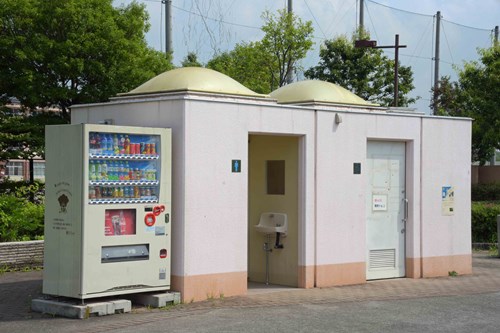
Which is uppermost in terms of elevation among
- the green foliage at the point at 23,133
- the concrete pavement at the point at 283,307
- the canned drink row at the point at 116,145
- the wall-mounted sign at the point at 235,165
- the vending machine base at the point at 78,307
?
the green foliage at the point at 23,133

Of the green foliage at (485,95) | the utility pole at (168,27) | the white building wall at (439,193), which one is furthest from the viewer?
the green foliage at (485,95)

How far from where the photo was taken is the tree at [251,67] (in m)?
32.4

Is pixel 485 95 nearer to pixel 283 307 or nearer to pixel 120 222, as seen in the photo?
pixel 283 307

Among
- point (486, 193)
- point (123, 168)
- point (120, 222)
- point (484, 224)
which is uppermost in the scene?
point (123, 168)

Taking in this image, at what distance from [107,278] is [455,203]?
7896 mm

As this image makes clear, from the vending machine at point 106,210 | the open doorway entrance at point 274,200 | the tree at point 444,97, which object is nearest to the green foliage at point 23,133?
the open doorway entrance at point 274,200

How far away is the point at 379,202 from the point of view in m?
15.6

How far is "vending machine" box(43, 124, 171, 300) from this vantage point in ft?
37.4

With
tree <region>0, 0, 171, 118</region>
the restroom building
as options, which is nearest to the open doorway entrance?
the restroom building

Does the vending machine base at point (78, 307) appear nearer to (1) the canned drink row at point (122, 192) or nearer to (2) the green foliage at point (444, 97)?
(1) the canned drink row at point (122, 192)

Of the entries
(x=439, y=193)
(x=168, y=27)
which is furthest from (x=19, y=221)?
(x=168, y=27)

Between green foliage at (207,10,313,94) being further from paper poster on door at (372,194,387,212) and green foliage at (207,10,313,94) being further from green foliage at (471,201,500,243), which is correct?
paper poster on door at (372,194,387,212)

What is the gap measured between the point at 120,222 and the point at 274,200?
379cm

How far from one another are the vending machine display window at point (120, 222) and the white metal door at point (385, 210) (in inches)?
204
